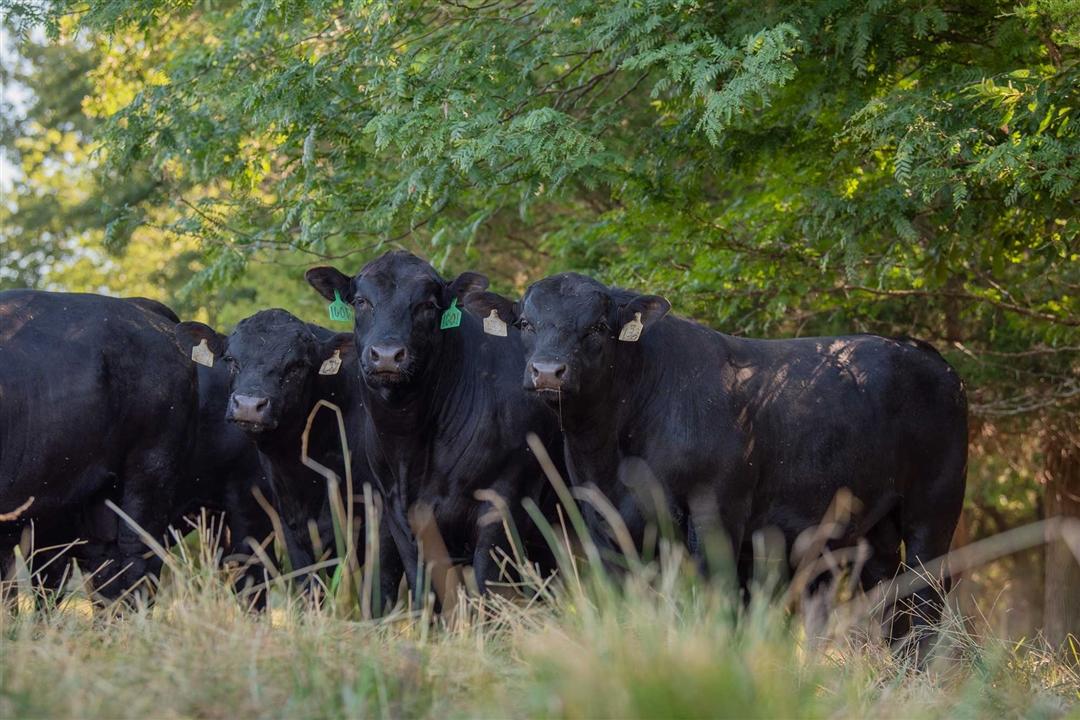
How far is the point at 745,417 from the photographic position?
878 cm

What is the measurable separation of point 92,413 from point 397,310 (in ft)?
6.41

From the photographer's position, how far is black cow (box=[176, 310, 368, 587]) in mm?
9172

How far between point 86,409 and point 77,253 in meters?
21.3

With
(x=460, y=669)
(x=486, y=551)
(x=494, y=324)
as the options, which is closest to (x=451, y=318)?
(x=494, y=324)

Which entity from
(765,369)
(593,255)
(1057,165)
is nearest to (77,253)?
(593,255)

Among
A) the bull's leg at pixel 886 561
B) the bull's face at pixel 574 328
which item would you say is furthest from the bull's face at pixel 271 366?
the bull's leg at pixel 886 561

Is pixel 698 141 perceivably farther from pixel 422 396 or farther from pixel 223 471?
pixel 223 471

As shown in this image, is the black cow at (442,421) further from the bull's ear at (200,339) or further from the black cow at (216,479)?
the black cow at (216,479)

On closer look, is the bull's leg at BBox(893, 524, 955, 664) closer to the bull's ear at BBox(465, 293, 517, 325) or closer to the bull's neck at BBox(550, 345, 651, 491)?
the bull's neck at BBox(550, 345, 651, 491)

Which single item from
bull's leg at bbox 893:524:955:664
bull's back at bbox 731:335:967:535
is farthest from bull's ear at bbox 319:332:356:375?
bull's leg at bbox 893:524:955:664

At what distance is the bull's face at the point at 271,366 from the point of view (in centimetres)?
891

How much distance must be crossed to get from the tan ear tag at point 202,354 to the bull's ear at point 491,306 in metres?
1.85

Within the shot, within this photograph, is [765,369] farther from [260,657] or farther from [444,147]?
[260,657]

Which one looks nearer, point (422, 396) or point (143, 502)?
point (143, 502)
